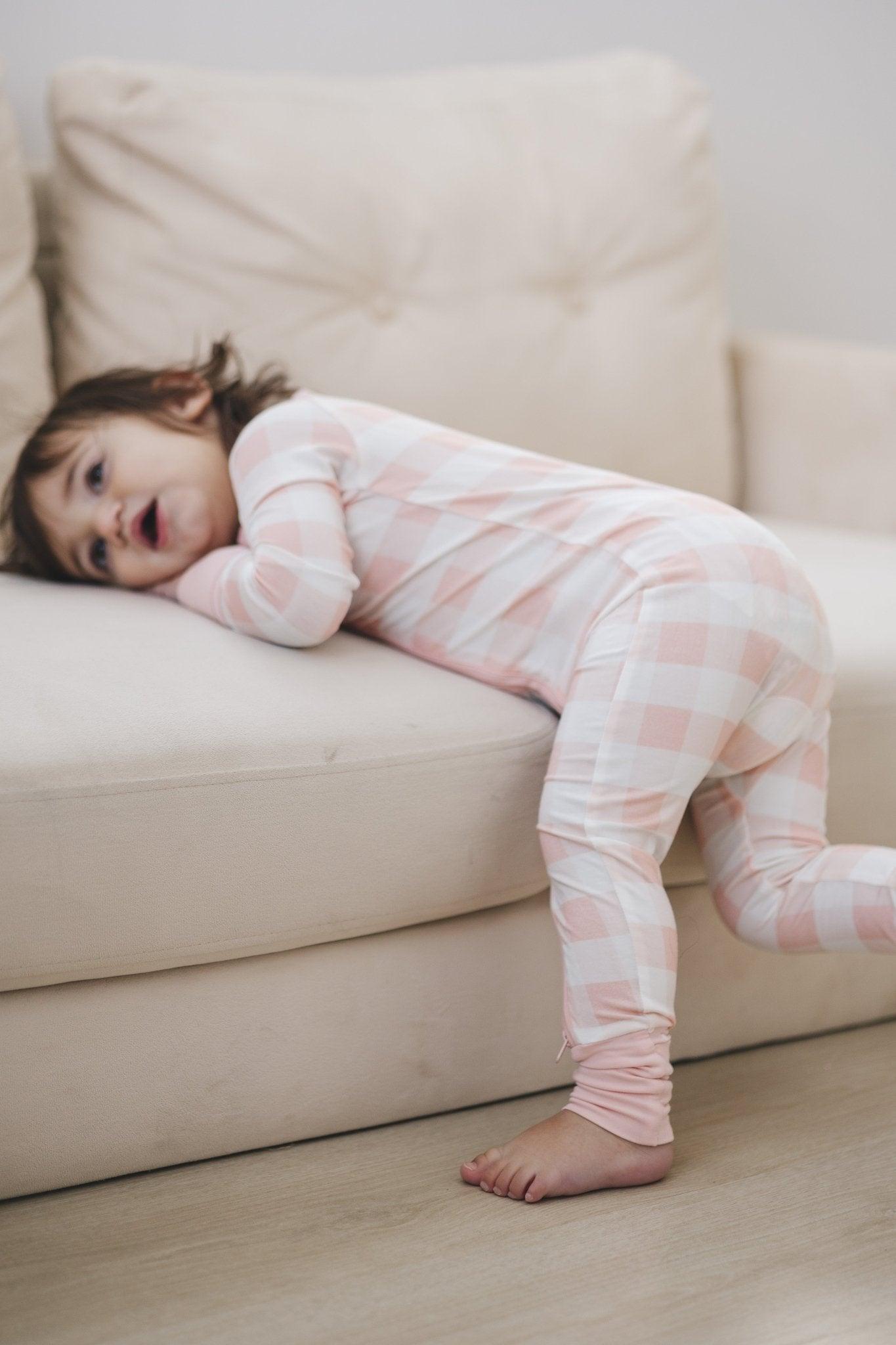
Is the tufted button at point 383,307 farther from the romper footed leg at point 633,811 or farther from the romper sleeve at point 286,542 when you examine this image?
the romper footed leg at point 633,811

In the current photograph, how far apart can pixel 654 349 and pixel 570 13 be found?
2.37 feet

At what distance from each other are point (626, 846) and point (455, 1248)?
0.31m

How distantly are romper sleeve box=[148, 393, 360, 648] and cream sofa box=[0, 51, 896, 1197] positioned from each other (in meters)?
0.03

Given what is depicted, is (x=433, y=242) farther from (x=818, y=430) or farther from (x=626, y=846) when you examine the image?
(x=626, y=846)

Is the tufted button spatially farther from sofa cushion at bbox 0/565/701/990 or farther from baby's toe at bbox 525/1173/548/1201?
baby's toe at bbox 525/1173/548/1201

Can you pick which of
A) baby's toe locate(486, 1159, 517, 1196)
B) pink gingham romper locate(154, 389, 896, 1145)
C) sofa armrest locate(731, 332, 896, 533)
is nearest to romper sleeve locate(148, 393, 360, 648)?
pink gingham romper locate(154, 389, 896, 1145)

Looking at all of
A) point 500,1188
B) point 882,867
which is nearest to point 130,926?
point 500,1188

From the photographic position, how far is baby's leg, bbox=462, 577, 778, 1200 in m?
0.96

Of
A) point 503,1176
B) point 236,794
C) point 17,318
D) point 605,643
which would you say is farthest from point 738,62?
point 503,1176

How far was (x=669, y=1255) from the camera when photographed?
90 cm

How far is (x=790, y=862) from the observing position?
1059 mm

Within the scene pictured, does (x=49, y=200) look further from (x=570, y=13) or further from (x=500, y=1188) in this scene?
(x=500, y=1188)

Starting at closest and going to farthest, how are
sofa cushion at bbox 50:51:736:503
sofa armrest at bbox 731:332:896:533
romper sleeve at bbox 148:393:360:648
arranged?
romper sleeve at bbox 148:393:360:648, sofa cushion at bbox 50:51:736:503, sofa armrest at bbox 731:332:896:533

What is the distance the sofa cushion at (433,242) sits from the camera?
151 centimetres
